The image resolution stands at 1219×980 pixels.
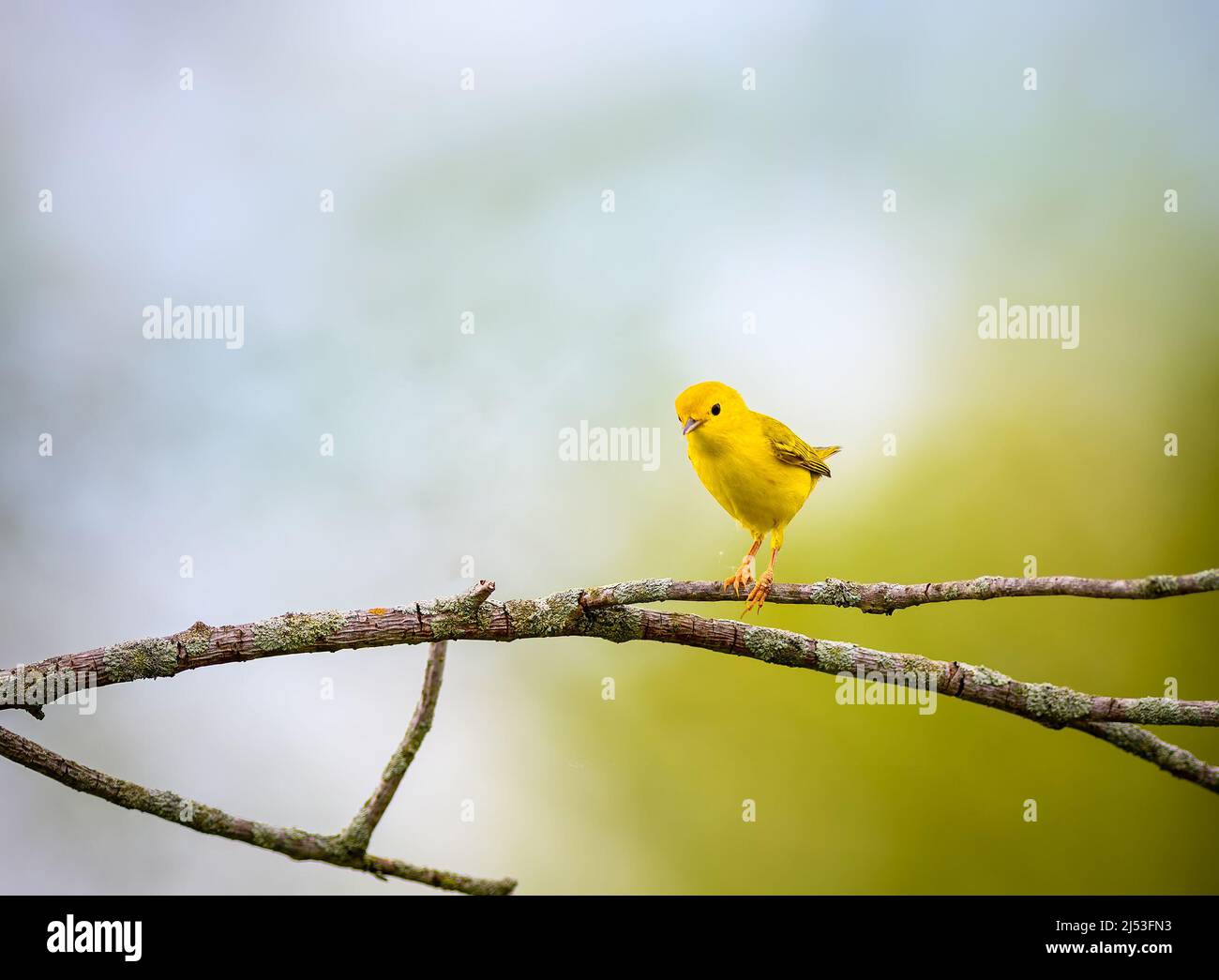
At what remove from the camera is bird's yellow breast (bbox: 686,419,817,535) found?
8.71 feet

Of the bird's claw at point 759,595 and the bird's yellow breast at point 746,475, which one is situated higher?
the bird's yellow breast at point 746,475

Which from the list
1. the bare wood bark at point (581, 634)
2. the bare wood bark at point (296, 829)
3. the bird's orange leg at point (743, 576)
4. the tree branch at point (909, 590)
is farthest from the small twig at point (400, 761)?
the bird's orange leg at point (743, 576)

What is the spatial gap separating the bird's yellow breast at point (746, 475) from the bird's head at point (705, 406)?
0.12ft

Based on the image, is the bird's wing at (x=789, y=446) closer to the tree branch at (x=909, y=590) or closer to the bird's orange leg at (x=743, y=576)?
the bird's orange leg at (x=743, y=576)

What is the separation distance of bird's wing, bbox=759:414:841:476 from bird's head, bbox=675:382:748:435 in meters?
0.15

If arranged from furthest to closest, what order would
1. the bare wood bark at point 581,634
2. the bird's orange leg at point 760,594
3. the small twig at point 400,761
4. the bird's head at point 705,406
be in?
the bird's head at point 705,406 → the bird's orange leg at point 760,594 → the small twig at point 400,761 → the bare wood bark at point 581,634

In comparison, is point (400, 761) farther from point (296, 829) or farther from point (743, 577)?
point (743, 577)

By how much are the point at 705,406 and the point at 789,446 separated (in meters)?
0.32

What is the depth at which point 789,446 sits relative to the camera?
110 inches

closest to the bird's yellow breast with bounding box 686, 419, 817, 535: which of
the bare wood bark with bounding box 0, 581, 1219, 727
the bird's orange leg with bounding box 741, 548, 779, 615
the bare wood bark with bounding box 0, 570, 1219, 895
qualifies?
the bird's orange leg with bounding box 741, 548, 779, 615

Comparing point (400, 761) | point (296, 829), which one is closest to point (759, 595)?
point (400, 761)

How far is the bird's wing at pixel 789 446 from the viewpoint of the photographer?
277cm

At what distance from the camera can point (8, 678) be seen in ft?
6.72

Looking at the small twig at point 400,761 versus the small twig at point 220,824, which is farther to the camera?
the small twig at point 400,761
